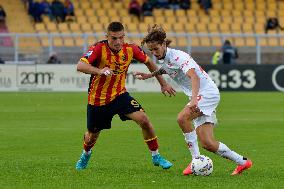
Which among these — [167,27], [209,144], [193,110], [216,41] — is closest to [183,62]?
[193,110]

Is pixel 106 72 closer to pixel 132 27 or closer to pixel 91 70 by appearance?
pixel 91 70

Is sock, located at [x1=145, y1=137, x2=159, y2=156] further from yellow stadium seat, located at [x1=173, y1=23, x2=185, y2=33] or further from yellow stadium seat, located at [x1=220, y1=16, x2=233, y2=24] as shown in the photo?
yellow stadium seat, located at [x1=220, y1=16, x2=233, y2=24]

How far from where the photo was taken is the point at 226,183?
10.8 metres

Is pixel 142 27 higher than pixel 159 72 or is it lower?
lower

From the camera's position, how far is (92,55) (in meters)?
12.1

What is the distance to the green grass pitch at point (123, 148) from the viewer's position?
437 inches

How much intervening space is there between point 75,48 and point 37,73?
171 centimetres

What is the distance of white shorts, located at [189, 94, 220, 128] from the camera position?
11.6 m

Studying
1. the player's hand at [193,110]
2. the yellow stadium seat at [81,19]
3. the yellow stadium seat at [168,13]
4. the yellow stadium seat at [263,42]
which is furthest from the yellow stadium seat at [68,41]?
the player's hand at [193,110]

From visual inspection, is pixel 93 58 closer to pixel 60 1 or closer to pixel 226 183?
pixel 226 183

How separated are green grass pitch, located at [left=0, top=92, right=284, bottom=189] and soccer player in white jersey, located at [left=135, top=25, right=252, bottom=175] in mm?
359

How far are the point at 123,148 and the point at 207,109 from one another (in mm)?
4281

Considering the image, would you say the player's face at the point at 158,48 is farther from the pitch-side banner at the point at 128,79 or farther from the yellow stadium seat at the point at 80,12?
the yellow stadium seat at the point at 80,12

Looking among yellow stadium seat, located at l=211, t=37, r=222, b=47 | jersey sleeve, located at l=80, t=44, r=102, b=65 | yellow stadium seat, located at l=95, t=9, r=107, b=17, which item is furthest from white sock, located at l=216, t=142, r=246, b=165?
yellow stadium seat, located at l=95, t=9, r=107, b=17
